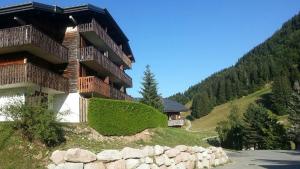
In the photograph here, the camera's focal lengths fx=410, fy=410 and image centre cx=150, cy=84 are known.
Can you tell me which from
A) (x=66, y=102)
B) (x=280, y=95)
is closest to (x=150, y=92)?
(x=66, y=102)

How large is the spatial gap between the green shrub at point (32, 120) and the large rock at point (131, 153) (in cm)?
318

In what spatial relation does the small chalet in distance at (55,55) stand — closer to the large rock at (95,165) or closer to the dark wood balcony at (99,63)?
the dark wood balcony at (99,63)

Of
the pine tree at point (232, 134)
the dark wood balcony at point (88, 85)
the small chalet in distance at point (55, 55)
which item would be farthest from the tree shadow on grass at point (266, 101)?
the dark wood balcony at point (88, 85)

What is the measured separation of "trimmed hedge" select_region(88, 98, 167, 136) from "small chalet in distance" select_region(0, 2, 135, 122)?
1.58 m

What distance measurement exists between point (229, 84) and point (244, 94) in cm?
894

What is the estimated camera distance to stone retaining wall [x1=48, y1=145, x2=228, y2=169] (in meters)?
16.4

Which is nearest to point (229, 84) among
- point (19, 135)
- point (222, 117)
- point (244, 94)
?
point (244, 94)

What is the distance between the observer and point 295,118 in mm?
66750

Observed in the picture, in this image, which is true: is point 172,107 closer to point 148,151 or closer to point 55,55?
point 55,55

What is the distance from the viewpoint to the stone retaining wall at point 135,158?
16406 millimetres

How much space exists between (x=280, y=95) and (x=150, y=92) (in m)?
74.6

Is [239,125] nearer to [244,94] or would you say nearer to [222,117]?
[222,117]

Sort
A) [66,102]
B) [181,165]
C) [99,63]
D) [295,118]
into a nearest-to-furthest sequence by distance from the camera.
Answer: [181,165], [66,102], [99,63], [295,118]

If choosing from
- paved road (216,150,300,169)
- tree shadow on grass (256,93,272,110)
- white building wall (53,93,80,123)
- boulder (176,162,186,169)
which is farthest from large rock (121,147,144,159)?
tree shadow on grass (256,93,272,110)
